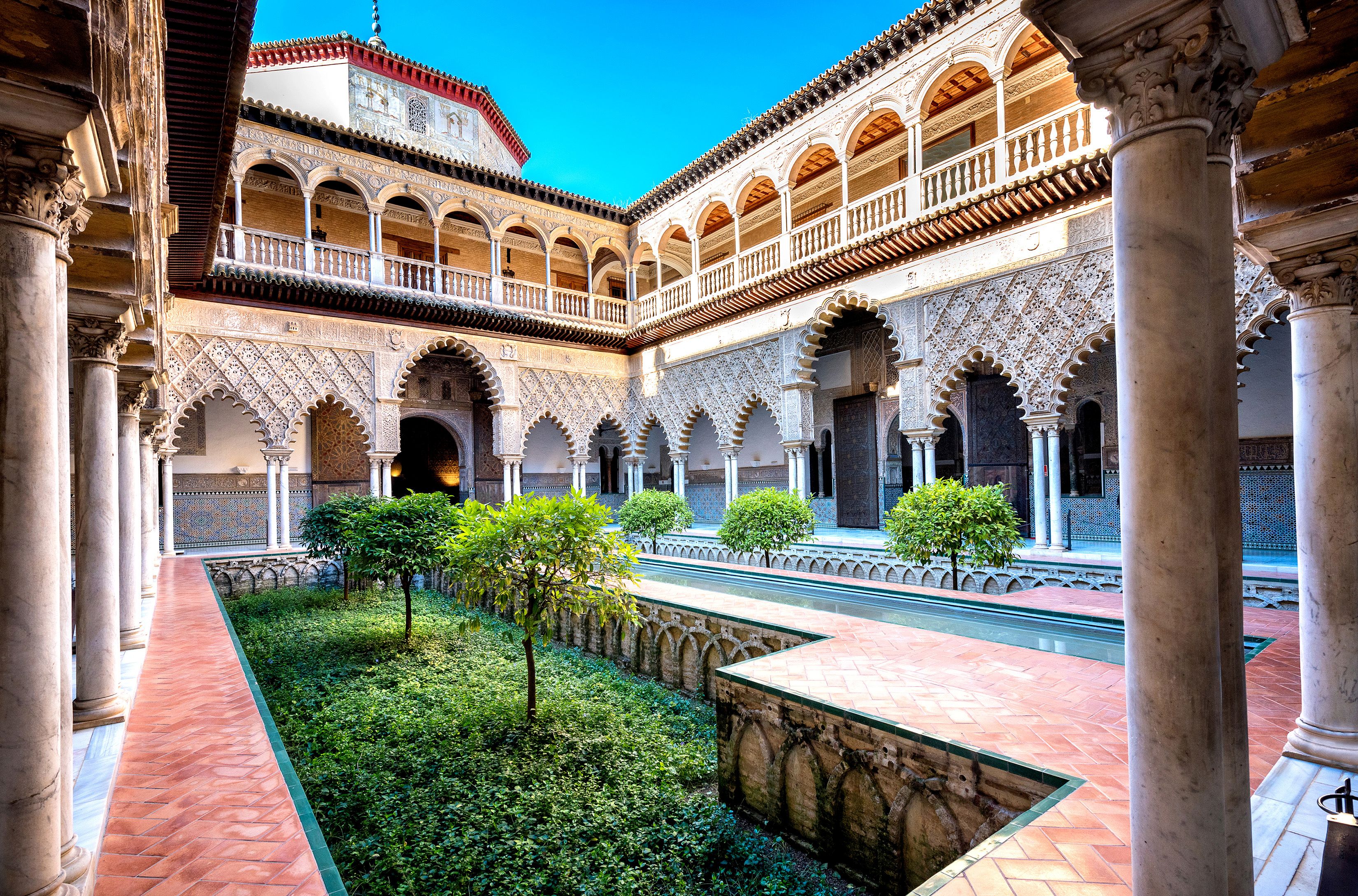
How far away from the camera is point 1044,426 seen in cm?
878

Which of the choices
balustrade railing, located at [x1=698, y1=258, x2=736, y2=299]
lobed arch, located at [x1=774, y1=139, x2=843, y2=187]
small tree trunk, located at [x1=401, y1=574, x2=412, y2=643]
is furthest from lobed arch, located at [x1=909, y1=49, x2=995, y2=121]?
small tree trunk, located at [x1=401, y1=574, x2=412, y2=643]

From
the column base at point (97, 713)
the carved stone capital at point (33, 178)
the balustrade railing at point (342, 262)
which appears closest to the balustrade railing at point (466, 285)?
the balustrade railing at point (342, 262)

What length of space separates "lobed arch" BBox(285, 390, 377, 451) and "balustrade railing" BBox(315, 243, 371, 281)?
224 cm

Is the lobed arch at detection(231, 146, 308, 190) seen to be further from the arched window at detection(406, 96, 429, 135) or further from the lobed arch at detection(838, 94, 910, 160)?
the lobed arch at detection(838, 94, 910, 160)

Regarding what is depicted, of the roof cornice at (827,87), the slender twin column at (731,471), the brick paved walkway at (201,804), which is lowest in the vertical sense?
the brick paved walkway at (201,804)

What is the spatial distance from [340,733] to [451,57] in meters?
99.4

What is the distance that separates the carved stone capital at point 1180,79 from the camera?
63.6 inches

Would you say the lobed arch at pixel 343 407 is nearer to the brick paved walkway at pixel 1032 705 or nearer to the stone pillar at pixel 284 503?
the stone pillar at pixel 284 503

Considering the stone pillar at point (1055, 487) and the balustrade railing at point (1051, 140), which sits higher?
the balustrade railing at point (1051, 140)

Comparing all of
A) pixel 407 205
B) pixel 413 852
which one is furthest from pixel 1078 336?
pixel 407 205

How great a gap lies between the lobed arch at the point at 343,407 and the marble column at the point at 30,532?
11.3 meters

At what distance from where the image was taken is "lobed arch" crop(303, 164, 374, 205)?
39.7 feet

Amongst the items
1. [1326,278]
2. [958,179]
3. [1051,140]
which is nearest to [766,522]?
[958,179]

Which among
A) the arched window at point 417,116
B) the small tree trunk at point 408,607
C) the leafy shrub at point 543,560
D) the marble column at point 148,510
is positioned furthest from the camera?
the arched window at point 417,116
